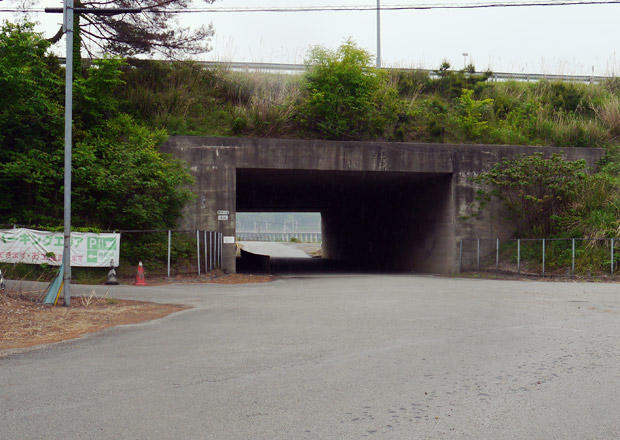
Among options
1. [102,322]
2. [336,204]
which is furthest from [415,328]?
[336,204]

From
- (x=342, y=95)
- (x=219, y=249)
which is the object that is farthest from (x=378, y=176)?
(x=219, y=249)

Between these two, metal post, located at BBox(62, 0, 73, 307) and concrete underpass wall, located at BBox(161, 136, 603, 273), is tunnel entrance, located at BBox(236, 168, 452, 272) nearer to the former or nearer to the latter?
concrete underpass wall, located at BBox(161, 136, 603, 273)

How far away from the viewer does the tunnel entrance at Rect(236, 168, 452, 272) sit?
23812 millimetres

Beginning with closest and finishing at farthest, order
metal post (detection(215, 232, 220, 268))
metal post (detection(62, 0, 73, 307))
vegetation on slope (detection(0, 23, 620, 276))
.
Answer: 1. metal post (detection(62, 0, 73, 307))
2. vegetation on slope (detection(0, 23, 620, 276))
3. metal post (detection(215, 232, 220, 268))

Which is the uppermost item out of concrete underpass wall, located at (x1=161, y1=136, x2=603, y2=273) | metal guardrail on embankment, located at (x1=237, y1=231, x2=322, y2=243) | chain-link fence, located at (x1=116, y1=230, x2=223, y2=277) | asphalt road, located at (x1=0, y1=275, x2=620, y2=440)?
concrete underpass wall, located at (x1=161, y1=136, x2=603, y2=273)

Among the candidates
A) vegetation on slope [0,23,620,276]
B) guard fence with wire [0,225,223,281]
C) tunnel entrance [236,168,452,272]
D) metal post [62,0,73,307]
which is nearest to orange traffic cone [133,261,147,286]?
guard fence with wire [0,225,223,281]

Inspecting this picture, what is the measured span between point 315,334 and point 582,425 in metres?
4.57

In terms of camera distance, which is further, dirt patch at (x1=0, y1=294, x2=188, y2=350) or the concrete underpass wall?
the concrete underpass wall

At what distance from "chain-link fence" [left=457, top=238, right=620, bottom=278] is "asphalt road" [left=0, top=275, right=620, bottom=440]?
965 cm

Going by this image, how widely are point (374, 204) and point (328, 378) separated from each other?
27276 millimetres

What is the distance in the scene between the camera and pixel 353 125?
953 inches

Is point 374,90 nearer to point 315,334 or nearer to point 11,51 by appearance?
point 11,51

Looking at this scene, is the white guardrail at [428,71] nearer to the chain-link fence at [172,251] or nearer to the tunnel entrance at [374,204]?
the tunnel entrance at [374,204]

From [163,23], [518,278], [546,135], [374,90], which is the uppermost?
[163,23]
